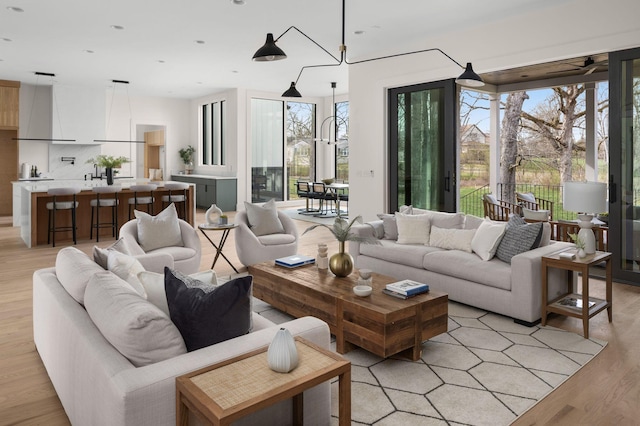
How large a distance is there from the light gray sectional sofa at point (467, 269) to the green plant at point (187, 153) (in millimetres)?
8986

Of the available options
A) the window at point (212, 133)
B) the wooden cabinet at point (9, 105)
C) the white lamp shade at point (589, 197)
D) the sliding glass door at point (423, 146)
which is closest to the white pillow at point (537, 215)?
the sliding glass door at point (423, 146)

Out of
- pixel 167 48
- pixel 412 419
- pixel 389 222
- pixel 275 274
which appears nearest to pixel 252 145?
pixel 167 48

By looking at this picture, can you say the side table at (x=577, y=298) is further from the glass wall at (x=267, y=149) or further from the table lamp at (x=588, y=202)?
the glass wall at (x=267, y=149)

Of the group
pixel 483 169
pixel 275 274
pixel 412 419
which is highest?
pixel 483 169

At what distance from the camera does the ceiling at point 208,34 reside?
545 centimetres

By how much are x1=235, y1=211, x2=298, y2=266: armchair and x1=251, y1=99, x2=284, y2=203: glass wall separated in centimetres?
656

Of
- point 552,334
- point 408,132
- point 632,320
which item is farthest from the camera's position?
point 408,132

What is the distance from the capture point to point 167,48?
7.42 metres

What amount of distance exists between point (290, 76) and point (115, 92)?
15.8 ft

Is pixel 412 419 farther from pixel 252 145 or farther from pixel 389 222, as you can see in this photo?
pixel 252 145

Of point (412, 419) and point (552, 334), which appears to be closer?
point (412, 419)

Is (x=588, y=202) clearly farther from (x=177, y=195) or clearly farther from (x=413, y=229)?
(x=177, y=195)

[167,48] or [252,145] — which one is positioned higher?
[167,48]

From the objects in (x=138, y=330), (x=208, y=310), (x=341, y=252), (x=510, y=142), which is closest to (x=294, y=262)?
(x=341, y=252)
